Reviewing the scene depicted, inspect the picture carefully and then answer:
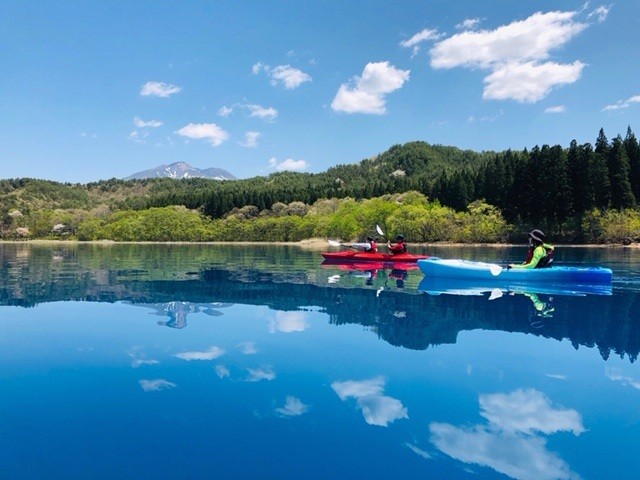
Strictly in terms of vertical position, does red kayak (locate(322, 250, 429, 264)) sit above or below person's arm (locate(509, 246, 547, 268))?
below

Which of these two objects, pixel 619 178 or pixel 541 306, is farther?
pixel 619 178

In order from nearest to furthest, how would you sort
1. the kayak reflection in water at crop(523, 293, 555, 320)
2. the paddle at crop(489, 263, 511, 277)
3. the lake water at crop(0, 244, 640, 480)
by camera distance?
the lake water at crop(0, 244, 640, 480) → the kayak reflection in water at crop(523, 293, 555, 320) → the paddle at crop(489, 263, 511, 277)

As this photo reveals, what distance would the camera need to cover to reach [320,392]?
734cm

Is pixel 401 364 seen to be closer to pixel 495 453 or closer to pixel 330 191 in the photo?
pixel 495 453

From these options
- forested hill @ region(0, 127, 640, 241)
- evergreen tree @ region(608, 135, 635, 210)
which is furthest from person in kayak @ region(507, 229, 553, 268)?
evergreen tree @ region(608, 135, 635, 210)

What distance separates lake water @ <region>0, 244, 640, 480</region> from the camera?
5246 mm

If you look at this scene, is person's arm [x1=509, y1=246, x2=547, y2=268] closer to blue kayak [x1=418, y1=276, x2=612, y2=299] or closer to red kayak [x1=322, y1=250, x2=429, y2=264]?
blue kayak [x1=418, y1=276, x2=612, y2=299]

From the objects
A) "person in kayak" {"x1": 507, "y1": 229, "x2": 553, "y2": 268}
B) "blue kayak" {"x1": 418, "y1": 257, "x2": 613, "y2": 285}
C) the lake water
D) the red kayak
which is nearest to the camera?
the lake water

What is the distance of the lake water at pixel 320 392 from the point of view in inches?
207

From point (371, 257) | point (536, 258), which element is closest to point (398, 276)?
point (536, 258)

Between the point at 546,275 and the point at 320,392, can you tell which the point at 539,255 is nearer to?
the point at 546,275

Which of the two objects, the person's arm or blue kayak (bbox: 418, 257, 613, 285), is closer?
blue kayak (bbox: 418, 257, 613, 285)

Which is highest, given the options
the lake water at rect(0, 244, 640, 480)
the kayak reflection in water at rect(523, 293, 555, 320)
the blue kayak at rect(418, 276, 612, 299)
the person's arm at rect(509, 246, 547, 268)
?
the person's arm at rect(509, 246, 547, 268)

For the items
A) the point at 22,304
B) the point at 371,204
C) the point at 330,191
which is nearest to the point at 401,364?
the point at 22,304
